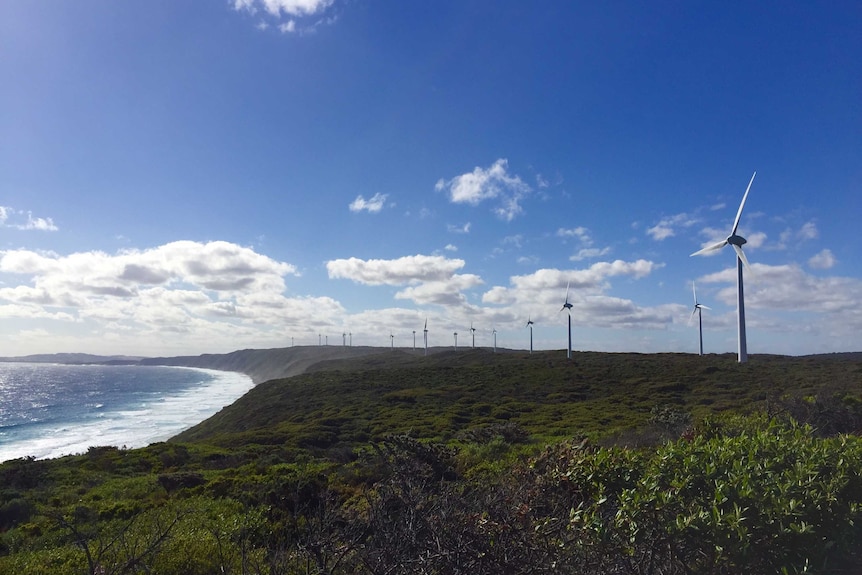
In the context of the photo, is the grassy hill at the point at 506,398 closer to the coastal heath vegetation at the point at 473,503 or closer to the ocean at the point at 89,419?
the coastal heath vegetation at the point at 473,503

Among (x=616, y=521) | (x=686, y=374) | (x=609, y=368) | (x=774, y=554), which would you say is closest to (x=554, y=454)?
(x=616, y=521)

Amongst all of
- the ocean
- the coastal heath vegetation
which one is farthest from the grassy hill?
the ocean

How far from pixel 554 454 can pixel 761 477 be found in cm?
283

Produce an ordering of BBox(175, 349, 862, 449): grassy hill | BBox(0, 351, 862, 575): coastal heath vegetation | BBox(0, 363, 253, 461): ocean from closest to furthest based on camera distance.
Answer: BBox(0, 351, 862, 575): coastal heath vegetation, BBox(175, 349, 862, 449): grassy hill, BBox(0, 363, 253, 461): ocean

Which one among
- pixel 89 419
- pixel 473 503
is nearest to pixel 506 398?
pixel 473 503

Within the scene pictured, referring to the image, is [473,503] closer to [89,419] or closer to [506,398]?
[506,398]

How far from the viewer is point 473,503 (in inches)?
242

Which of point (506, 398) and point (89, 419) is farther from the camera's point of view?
point (89, 419)

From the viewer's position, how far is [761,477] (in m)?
5.14

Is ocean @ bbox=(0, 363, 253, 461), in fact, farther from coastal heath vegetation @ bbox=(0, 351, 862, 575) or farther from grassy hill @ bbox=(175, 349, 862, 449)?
coastal heath vegetation @ bbox=(0, 351, 862, 575)

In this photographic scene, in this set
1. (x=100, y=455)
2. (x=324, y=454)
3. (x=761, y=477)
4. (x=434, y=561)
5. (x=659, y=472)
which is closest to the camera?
(x=434, y=561)

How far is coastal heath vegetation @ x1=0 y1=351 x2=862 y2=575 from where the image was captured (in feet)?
14.8

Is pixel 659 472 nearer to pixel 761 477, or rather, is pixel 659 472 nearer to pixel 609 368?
pixel 761 477

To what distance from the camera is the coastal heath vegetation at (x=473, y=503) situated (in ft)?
14.8
